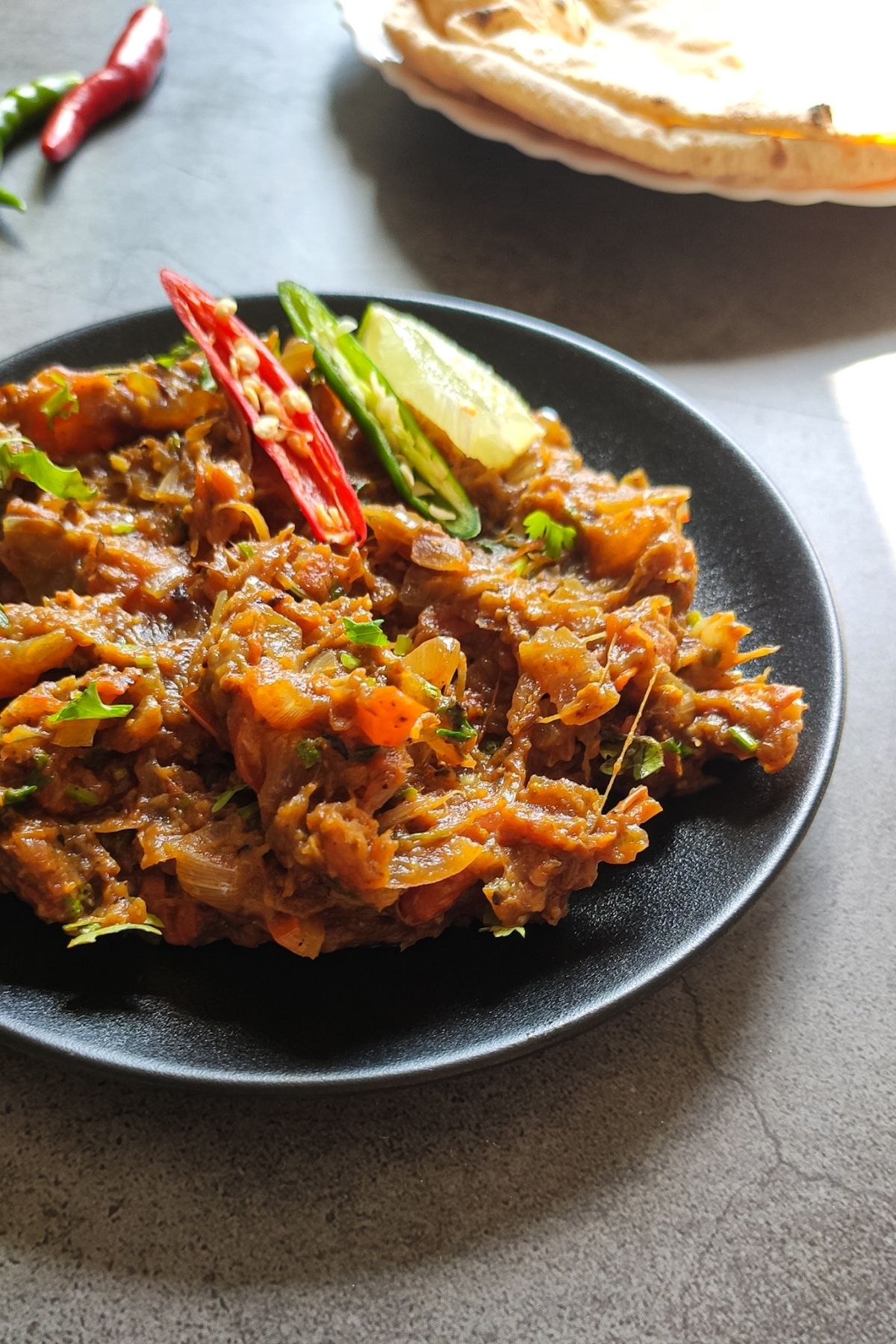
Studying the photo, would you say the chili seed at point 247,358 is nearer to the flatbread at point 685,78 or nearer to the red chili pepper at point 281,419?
the red chili pepper at point 281,419

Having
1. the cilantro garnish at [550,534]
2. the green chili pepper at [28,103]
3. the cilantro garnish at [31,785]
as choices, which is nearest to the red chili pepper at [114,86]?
the green chili pepper at [28,103]

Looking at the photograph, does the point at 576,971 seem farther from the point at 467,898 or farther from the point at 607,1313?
the point at 607,1313

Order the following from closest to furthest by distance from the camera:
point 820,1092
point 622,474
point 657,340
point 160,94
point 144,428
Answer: point 820,1092 → point 144,428 → point 622,474 → point 657,340 → point 160,94

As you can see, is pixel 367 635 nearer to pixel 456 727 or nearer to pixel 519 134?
pixel 456 727

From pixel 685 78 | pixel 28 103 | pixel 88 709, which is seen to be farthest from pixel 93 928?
pixel 28 103

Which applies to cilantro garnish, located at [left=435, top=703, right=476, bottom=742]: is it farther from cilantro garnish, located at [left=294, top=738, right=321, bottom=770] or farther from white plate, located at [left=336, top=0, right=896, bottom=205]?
white plate, located at [left=336, top=0, right=896, bottom=205]

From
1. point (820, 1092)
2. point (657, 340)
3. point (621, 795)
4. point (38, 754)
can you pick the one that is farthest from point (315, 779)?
point (657, 340)

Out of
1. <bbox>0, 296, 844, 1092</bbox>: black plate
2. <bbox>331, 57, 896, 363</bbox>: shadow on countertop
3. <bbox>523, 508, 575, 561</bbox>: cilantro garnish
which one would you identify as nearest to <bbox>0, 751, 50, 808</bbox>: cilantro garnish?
<bbox>0, 296, 844, 1092</bbox>: black plate
